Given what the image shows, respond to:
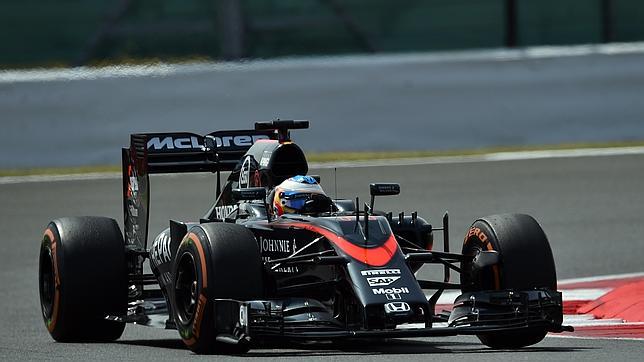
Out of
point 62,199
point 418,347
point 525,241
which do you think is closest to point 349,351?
point 418,347

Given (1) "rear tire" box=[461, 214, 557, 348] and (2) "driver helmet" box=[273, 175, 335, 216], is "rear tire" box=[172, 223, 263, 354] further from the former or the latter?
(1) "rear tire" box=[461, 214, 557, 348]

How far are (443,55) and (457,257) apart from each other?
1220cm

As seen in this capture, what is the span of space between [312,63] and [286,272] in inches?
464

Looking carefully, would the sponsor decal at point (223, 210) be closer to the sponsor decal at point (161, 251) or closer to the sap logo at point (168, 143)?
the sponsor decal at point (161, 251)

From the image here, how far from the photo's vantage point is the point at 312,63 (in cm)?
2159

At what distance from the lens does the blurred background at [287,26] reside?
72.6 feet

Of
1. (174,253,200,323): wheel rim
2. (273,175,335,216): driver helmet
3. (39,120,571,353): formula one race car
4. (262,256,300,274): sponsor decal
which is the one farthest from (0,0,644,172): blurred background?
(174,253,200,323): wheel rim

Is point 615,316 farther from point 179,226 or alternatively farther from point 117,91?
point 117,91

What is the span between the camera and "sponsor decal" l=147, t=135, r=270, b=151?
1188 centimetres

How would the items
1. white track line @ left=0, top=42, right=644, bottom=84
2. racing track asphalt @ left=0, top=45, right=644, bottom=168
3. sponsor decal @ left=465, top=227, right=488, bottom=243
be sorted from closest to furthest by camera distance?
sponsor decal @ left=465, top=227, right=488, bottom=243, racing track asphalt @ left=0, top=45, right=644, bottom=168, white track line @ left=0, top=42, right=644, bottom=84

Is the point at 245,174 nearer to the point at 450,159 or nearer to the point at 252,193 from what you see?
the point at 252,193

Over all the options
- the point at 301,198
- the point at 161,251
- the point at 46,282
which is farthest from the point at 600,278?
the point at 46,282

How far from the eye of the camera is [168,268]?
10750 mm

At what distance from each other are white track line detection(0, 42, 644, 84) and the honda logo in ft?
41.0
